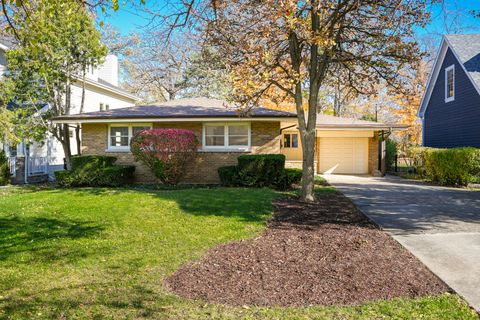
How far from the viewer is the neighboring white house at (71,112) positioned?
17.8 metres

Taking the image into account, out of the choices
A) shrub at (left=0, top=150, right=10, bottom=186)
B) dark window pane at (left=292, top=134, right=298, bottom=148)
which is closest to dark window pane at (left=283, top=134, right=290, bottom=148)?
dark window pane at (left=292, top=134, right=298, bottom=148)

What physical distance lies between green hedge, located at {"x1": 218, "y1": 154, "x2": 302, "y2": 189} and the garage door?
737cm

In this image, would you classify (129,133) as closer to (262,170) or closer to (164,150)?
(164,150)

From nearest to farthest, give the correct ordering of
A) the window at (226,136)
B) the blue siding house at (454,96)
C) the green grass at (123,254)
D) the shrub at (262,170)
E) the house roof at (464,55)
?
1. the green grass at (123,254)
2. the shrub at (262,170)
3. the window at (226,136)
4. the house roof at (464,55)
5. the blue siding house at (454,96)

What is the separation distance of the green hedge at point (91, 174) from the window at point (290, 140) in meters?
11.1

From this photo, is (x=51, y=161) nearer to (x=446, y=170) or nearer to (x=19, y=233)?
(x=19, y=233)

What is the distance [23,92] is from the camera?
17.1 m

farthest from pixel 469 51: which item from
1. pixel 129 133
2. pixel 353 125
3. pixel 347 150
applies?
pixel 129 133

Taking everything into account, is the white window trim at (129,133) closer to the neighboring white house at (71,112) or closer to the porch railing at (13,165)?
the neighboring white house at (71,112)

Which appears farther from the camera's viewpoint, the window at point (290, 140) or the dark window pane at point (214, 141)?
the window at point (290, 140)

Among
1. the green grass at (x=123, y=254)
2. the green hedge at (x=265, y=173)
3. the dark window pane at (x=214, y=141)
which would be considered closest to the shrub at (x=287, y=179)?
the green hedge at (x=265, y=173)

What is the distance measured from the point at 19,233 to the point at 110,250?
2.21 meters

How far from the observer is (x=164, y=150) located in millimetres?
14070

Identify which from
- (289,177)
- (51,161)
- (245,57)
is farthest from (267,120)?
(51,161)
